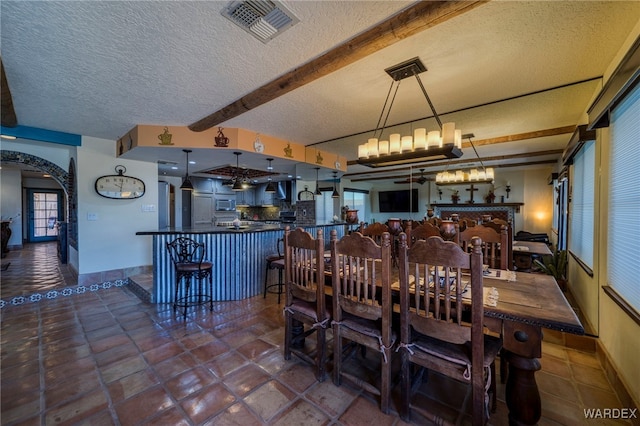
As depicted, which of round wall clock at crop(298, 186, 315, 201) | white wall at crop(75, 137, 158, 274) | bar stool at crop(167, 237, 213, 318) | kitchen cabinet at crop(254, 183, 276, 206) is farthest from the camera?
kitchen cabinet at crop(254, 183, 276, 206)

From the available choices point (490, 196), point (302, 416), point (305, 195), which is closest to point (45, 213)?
point (305, 195)

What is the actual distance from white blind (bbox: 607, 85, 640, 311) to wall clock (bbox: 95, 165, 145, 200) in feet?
20.0

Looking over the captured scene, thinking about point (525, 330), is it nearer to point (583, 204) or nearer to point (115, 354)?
point (583, 204)

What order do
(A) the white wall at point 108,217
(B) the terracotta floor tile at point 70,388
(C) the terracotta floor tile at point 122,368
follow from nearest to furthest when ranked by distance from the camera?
1. (B) the terracotta floor tile at point 70,388
2. (C) the terracotta floor tile at point 122,368
3. (A) the white wall at point 108,217

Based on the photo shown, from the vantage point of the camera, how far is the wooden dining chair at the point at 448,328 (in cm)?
132

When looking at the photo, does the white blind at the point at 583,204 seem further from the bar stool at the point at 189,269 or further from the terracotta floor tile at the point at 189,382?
the bar stool at the point at 189,269

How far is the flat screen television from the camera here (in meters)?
9.66

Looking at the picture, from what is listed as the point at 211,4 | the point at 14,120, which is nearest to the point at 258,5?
the point at 211,4

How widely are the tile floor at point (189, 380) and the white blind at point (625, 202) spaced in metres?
0.81

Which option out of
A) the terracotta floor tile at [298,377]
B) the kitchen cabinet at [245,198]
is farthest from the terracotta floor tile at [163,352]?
the kitchen cabinet at [245,198]

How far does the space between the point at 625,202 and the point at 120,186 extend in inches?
245

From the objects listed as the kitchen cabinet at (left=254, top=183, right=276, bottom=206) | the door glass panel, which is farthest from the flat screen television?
the door glass panel

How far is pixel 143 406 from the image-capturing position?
1.67m

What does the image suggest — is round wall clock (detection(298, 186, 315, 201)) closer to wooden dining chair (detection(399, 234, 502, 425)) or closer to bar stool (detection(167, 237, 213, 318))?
bar stool (detection(167, 237, 213, 318))
